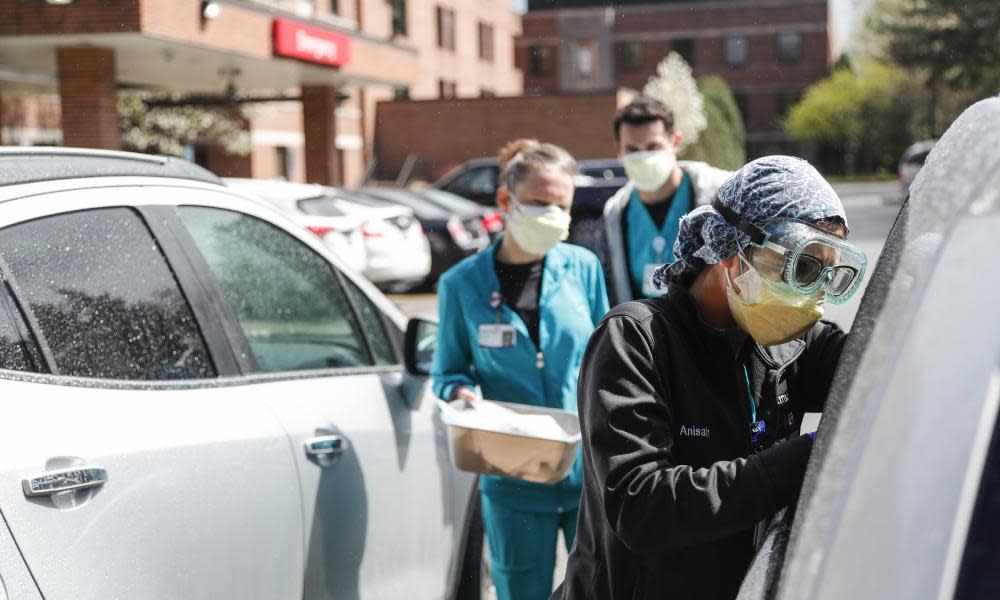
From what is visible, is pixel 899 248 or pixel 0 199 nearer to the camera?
pixel 899 248

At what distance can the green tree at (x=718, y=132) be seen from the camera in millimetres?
52125

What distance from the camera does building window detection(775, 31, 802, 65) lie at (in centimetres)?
7219

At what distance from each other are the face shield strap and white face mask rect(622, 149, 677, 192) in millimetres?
2569

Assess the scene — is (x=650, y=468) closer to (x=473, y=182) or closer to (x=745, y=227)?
(x=745, y=227)

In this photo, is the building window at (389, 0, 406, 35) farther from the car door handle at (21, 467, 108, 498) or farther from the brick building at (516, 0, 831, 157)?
the car door handle at (21, 467, 108, 498)

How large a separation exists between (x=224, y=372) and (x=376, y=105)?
42589mm

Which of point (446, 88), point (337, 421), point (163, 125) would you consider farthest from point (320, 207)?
point (446, 88)

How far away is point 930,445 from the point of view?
3.91ft

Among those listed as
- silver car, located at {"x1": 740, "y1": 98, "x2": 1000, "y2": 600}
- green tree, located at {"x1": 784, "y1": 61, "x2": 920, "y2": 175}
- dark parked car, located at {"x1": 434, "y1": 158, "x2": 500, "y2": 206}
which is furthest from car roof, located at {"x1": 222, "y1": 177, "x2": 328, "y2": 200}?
green tree, located at {"x1": 784, "y1": 61, "x2": 920, "y2": 175}

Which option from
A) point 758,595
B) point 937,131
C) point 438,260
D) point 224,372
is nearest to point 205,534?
point 224,372

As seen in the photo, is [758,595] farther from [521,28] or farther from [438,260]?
[521,28]

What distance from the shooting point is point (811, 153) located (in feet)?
232

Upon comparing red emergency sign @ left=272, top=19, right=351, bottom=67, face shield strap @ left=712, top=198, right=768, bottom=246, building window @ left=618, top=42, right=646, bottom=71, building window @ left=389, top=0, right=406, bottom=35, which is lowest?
face shield strap @ left=712, top=198, right=768, bottom=246

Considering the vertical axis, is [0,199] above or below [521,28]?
below
